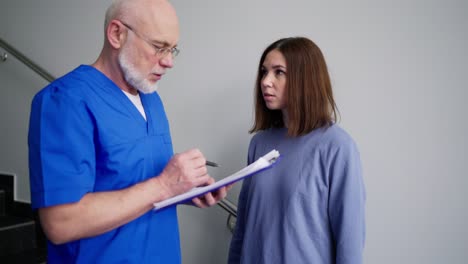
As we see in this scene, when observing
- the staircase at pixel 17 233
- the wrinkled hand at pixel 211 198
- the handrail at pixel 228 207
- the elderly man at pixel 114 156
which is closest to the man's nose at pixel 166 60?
the elderly man at pixel 114 156

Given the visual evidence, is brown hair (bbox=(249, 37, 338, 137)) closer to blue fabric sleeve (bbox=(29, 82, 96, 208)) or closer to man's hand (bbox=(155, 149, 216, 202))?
man's hand (bbox=(155, 149, 216, 202))

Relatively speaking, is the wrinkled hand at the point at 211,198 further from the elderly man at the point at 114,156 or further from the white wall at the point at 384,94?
the white wall at the point at 384,94

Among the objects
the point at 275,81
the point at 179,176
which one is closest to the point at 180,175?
the point at 179,176

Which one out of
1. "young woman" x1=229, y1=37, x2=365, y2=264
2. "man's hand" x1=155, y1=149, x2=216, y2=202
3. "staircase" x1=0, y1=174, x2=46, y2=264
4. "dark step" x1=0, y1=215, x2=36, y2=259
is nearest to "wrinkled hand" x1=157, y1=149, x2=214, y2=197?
"man's hand" x1=155, y1=149, x2=216, y2=202

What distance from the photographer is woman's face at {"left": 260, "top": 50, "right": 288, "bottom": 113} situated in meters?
1.07

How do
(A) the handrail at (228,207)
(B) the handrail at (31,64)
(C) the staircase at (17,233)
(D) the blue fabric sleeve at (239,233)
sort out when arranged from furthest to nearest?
1. (B) the handrail at (31,64)
2. (C) the staircase at (17,233)
3. (A) the handrail at (228,207)
4. (D) the blue fabric sleeve at (239,233)

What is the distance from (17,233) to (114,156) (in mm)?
1422

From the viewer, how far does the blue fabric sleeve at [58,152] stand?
653 millimetres

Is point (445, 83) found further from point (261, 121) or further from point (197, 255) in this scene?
point (197, 255)

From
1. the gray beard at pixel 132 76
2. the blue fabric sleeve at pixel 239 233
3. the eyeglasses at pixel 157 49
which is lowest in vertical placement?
the blue fabric sleeve at pixel 239 233

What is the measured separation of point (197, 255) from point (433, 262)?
993 millimetres

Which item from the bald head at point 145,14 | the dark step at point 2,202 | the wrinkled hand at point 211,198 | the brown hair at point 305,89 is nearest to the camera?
the bald head at point 145,14

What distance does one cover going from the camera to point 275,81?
1.08 m

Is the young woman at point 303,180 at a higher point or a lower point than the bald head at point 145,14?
lower
